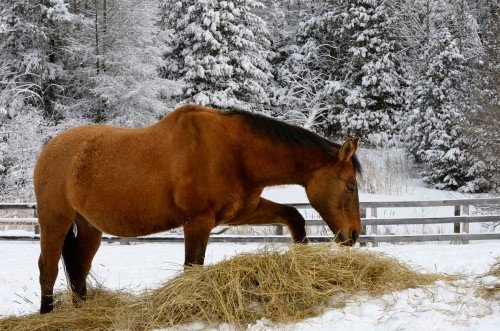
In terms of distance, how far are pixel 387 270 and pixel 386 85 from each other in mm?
23498

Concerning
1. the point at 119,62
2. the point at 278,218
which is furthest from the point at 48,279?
the point at 119,62

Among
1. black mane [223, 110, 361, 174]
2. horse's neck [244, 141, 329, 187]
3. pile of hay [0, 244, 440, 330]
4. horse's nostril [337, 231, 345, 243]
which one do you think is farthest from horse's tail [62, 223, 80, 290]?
horse's nostril [337, 231, 345, 243]

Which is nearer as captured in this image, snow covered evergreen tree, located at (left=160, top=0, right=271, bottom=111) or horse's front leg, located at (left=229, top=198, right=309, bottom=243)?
horse's front leg, located at (left=229, top=198, right=309, bottom=243)

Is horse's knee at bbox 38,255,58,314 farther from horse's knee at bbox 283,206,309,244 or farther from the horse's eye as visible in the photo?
the horse's eye

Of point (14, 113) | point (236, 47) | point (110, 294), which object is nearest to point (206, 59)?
point (236, 47)

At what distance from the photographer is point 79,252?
16.3 ft

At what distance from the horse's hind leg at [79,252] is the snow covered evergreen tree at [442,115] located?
56.7ft

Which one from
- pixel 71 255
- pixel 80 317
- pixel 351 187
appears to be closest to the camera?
pixel 80 317

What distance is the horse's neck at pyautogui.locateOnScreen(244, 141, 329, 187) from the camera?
4.32 meters

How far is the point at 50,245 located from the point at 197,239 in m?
1.57

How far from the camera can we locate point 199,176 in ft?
13.4

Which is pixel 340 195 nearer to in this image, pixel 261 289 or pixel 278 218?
pixel 278 218

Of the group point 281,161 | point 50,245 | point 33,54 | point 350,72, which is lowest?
point 50,245

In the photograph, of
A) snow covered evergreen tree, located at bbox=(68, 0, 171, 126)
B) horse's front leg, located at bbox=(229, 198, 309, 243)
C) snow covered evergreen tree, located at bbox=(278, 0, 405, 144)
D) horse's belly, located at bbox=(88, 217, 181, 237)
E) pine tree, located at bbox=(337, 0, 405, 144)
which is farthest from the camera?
snow covered evergreen tree, located at bbox=(278, 0, 405, 144)
